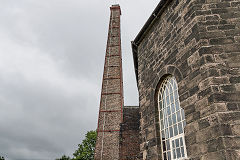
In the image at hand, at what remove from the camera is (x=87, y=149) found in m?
23.7

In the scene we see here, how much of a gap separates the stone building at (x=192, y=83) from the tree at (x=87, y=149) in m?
18.7

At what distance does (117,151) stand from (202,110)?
1274cm

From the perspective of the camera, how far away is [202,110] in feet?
12.6

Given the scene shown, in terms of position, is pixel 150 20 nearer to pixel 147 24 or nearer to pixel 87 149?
pixel 147 24

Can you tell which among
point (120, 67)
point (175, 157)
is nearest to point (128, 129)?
point (120, 67)

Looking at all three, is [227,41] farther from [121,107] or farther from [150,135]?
[121,107]

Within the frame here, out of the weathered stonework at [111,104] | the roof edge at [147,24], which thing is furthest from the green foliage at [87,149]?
the roof edge at [147,24]

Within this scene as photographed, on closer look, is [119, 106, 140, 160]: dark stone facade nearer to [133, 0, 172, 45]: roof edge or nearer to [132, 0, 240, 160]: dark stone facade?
[132, 0, 240, 160]: dark stone facade

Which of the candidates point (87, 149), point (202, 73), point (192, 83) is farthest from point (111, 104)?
point (202, 73)

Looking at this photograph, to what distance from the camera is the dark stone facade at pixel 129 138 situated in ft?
47.7

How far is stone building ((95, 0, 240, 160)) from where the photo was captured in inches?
141

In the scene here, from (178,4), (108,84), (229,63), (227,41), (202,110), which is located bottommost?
(202,110)

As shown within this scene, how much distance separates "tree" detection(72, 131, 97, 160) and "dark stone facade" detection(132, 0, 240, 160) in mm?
18744

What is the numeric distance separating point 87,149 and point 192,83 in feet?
72.0
